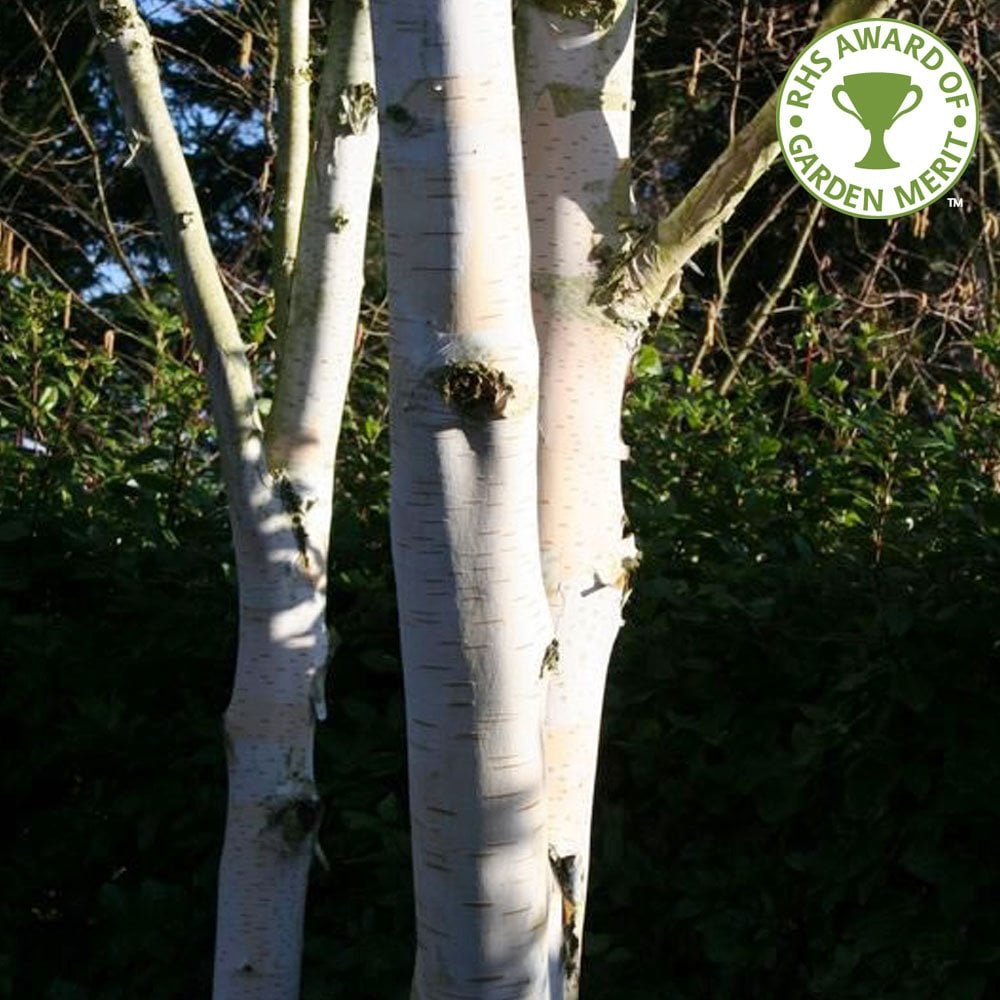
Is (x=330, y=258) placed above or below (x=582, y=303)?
above

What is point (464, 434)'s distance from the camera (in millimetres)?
2059

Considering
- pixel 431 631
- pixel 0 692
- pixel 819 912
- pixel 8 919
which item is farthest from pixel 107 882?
pixel 431 631

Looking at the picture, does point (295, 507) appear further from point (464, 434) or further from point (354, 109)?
point (464, 434)

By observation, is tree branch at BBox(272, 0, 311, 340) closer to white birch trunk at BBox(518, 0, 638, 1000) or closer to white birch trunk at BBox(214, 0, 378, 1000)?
white birch trunk at BBox(214, 0, 378, 1000)

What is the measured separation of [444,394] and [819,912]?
1.43 metres

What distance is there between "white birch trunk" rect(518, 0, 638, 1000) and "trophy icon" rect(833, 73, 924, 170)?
2.69 ft

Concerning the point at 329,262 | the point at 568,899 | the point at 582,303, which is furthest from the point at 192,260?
the point at 568,899

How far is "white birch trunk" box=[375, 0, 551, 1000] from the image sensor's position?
2039 millimetres

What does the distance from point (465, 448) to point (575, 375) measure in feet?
1.09

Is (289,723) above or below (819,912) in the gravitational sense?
above

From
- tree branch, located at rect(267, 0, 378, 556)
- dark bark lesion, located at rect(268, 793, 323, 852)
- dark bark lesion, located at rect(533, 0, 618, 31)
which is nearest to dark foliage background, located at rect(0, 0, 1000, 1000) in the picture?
dark bark lesion, located at rect(268, 793, 323, 852)

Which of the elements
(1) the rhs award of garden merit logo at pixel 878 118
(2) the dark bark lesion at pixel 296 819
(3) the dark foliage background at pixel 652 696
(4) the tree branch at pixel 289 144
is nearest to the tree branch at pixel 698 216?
(1) the rhs award of garden merit logo at pixel 878 118

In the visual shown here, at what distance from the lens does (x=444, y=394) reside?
2.04 m

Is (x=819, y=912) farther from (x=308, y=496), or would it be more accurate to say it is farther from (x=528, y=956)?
(x=308, y=496)
